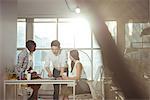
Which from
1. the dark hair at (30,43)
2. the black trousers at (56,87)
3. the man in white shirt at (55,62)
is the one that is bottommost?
the black trousers at (56,87)

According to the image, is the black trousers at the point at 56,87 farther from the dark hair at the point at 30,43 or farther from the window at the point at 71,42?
the dark hair at the point at 30,43

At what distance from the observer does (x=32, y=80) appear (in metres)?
1.11

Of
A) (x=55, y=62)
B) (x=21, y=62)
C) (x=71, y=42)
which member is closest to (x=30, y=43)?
(x=21, y=62)

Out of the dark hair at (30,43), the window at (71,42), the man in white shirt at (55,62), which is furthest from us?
the man in white shirt at (55,62)

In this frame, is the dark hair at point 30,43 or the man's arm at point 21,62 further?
the dark hair at point 30,43

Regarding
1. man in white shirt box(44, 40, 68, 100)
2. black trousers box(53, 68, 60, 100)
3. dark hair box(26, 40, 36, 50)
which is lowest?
black trousers box(53, 68, 60, 100)

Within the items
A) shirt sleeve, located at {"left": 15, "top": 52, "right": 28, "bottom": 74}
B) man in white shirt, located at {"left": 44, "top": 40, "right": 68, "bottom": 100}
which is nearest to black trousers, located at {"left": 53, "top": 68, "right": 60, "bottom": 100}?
man in white shirt, located at {"left": 44, "top": 40, "right": 68, "bottom": 100}

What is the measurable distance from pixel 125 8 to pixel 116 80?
0.15 metres

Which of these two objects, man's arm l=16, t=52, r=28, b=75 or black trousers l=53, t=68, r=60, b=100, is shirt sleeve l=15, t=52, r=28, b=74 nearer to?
man's arm l=16, t=52, r=28, b=75

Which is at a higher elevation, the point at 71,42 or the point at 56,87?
the point at 71,42

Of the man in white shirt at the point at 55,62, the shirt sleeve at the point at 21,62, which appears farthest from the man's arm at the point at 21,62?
the man in white shirt at the point at 55,62

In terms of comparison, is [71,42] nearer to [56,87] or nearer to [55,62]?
[55,62]

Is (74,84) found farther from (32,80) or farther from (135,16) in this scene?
(135,16)

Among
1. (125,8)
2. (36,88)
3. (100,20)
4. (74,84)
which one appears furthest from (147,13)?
(36,88)
